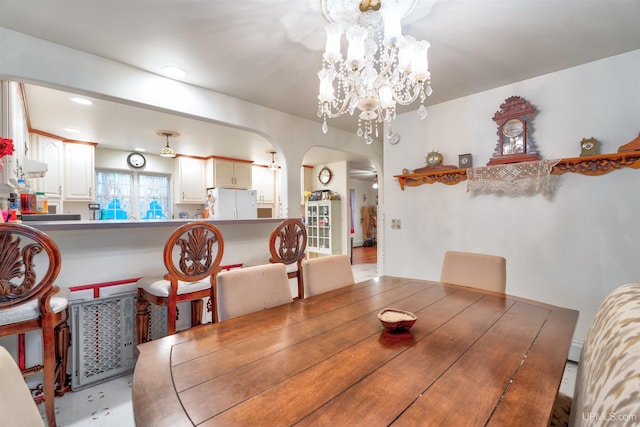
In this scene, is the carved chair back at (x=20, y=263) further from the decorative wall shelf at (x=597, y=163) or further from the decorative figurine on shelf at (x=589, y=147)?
the decorative figurine on shelf at (x=589, y=147)

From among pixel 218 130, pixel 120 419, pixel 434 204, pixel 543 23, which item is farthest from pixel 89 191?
pixel 543 23

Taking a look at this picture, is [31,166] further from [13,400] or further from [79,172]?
[13,400]

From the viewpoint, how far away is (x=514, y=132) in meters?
2.56

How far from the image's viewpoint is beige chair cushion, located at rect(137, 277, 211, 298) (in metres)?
1.79

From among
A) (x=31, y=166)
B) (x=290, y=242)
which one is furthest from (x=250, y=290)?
(x=31, y=166)

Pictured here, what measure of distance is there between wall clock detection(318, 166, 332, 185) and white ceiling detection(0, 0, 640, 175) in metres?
3.81

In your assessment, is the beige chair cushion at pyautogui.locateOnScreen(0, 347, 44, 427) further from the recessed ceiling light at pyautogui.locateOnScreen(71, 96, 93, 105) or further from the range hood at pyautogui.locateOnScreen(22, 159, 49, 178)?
the recessed ceiling light at pyautogui.locateOnScreen(71, 96, 93, 105)

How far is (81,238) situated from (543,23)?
322 centimetres

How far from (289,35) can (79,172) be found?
182 inches

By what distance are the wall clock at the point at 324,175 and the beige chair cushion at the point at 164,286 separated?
15.9ft

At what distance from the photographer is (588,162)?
7.23ft

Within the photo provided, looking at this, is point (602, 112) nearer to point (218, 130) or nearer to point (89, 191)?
point (218, 130)

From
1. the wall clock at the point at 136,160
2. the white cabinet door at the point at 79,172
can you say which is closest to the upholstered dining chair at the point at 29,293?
the white cabinet door at the point at 79,172

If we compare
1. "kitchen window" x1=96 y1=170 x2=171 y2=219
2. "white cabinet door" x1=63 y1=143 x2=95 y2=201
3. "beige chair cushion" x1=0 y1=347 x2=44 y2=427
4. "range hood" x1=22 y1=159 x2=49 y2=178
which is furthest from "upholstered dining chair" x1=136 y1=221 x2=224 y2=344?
"kitchen window" x1=96 y1=170 x2=171 y2=219
